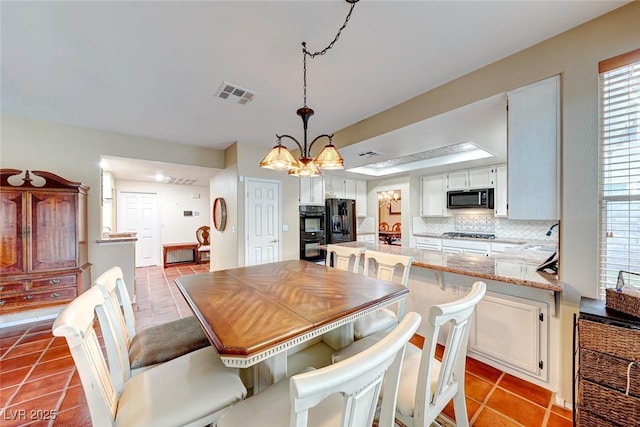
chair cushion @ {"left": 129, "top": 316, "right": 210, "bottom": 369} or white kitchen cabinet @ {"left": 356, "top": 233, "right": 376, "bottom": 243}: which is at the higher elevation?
white kitchen cabinet @ {"left": 356, "top": 233, "right": 376, "bottom": 243}

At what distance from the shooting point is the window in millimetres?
1428

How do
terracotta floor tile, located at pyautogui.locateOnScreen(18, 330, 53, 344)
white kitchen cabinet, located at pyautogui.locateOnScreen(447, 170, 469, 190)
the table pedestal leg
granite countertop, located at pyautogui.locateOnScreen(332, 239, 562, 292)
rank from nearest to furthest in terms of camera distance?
the table pedestal leg → granite countertop, located at pyautogui.locateOnScreen(332, 239, 562, 292) → terracotta floor tile, located at pyautogui.locateOnScreen(18, 330, 53, 344) → white kitchen cabinet, located at pyautogui.locateOnScreen(447, 170, 469, 190)

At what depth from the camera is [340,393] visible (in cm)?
65

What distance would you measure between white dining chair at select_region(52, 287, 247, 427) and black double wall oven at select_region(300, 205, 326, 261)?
3.49 metres

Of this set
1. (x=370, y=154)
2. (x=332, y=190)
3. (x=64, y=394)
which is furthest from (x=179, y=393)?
(x=332, y=190)

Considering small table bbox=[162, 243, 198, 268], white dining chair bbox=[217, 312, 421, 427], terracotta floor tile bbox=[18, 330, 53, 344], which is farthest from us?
small table bbox=[162, 243, 198, 268]

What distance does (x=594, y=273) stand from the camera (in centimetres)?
151

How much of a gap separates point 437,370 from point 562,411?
1113mm

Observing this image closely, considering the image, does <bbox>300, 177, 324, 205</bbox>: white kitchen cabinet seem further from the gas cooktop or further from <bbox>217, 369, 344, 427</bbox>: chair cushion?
<bbox>217, 369, 344, 427</bbox>: chair cushion

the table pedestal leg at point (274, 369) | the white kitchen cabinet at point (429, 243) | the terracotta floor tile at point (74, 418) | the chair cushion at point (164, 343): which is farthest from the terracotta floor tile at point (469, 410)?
the white kitchen cabinet at point (429, 243)

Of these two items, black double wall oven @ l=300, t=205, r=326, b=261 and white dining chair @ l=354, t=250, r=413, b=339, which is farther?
black double wall oven @ l=300, t=205, r=326, b=261

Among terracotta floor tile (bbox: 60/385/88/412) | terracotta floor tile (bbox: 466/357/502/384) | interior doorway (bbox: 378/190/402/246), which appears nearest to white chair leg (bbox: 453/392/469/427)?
terracotta floor tile (bbox: 466/357/502/384)

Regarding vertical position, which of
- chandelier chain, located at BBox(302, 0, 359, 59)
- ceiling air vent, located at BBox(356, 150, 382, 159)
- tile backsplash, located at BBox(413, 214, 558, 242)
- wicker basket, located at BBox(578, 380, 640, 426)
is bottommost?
wicker basket, located at BBox(578, 380, 640, 426)

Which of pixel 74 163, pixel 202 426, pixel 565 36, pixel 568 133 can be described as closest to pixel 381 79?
pixel 565 36
